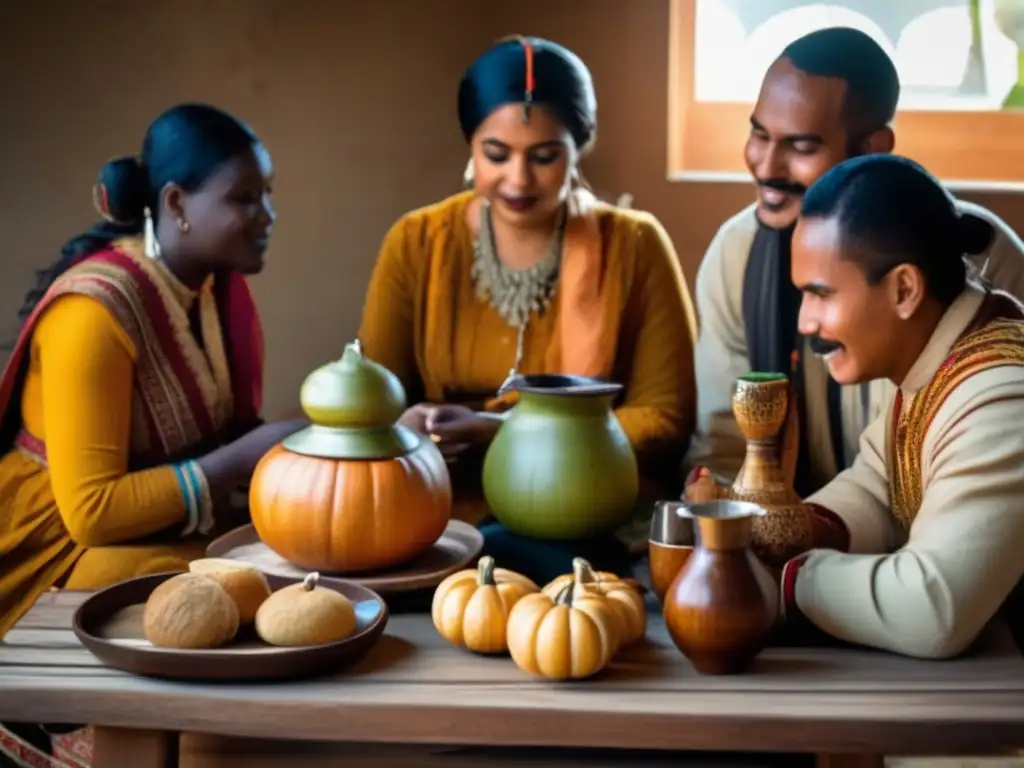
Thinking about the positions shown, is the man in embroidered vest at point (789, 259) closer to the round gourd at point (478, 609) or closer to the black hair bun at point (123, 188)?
the round gourd at point (478, 609)

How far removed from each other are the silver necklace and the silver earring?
2.07ft

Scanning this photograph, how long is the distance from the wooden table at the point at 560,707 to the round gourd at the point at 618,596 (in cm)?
5

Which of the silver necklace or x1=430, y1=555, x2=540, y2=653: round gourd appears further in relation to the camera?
the silver necklace

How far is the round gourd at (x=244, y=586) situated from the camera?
1.49 metres

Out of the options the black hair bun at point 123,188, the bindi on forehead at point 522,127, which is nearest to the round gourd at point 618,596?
the bindi on forehead at point 522,127

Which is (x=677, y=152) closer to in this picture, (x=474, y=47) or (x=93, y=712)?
(x=474, y=47)

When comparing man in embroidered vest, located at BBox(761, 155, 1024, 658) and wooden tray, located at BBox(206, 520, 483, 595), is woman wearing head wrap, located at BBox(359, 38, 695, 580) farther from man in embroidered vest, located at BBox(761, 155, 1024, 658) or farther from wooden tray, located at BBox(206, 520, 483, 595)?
man in embroidered vest, located at BBox(761, 155, 1024, 658)

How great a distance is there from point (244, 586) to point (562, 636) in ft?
1.31

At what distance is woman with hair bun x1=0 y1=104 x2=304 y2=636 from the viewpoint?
2.04 metres

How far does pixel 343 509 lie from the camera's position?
1.67m

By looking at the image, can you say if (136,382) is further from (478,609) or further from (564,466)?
(478,609)

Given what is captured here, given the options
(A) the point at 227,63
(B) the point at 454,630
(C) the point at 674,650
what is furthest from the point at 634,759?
(A) the point at 227,63

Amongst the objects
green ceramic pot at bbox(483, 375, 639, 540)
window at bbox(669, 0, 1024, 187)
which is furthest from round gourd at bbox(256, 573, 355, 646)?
window at bbox(669, 0, 1024, 187)

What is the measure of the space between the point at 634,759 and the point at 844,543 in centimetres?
48
